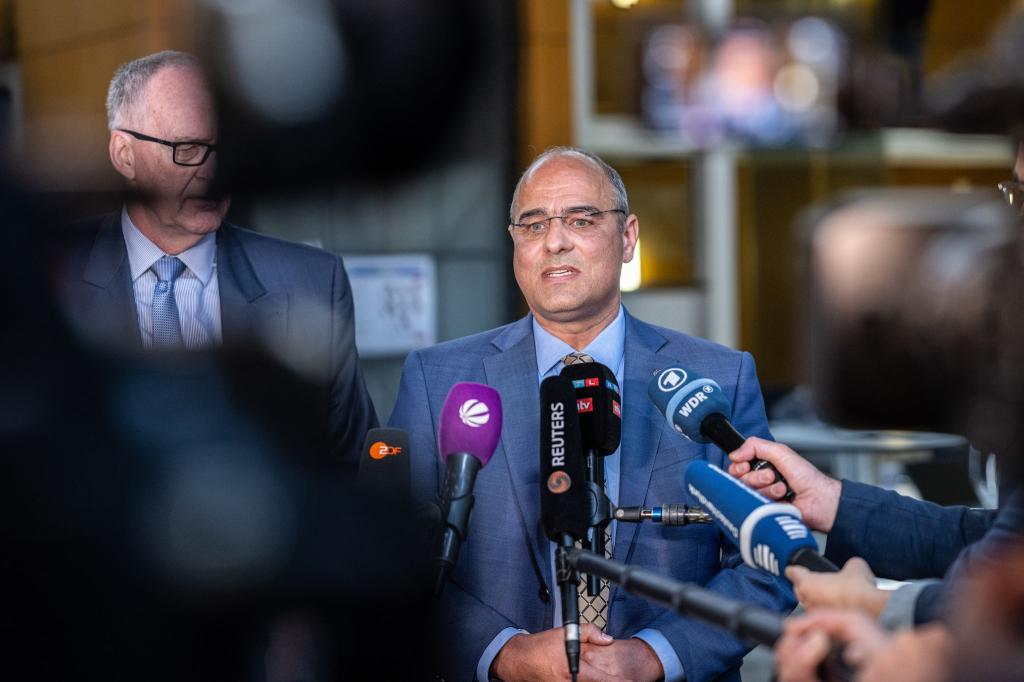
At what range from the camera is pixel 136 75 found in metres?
1.66

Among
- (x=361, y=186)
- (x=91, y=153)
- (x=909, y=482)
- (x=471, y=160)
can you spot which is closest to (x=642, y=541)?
(x=91, y=153)

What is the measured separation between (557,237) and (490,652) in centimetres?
65

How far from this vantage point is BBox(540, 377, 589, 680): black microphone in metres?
1.53

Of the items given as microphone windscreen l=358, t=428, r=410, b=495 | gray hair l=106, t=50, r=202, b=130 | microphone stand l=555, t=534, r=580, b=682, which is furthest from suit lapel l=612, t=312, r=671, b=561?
gray hair l=106, t=50, r=202, b=130

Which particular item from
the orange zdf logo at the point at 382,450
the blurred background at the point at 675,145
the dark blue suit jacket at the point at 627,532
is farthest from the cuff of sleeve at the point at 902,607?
the blurred background at the point at 675,145

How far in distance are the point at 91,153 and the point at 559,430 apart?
889 mm

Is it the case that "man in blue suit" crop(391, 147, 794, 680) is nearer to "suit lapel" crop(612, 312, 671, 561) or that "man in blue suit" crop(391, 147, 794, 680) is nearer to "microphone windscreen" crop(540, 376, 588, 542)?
"suit lapel" crop(612, 312, 671, 561)

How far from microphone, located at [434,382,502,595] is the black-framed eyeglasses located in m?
0.62

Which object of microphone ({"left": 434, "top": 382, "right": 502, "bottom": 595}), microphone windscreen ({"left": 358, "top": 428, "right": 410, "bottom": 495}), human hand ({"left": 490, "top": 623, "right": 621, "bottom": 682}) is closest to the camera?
microphone windscreen ({"left": 358, "top": 428, "right": 410, "bottom": 495})

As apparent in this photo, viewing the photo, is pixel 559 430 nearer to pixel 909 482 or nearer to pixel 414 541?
pixel 414 541

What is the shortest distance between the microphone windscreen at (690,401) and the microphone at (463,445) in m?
0.23

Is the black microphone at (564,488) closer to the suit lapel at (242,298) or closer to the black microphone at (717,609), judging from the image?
the black microphone at (717,609)

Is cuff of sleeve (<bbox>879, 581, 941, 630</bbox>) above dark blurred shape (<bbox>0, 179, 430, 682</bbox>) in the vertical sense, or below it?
below

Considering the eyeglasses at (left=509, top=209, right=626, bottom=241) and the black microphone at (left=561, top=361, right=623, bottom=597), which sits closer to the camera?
the black microphone at (left=561, top=361, right=623, bottom=597)
